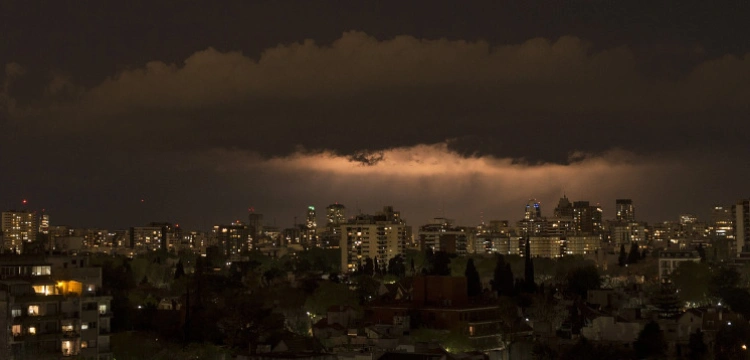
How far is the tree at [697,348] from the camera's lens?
43344mm

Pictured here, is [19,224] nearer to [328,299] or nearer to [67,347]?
[328,299]

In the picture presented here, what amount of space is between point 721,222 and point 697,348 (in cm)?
14801

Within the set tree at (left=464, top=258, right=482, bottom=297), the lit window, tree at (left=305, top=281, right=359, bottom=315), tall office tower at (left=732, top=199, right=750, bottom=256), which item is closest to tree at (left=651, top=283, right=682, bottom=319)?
tree at (left=464, top=258, right=482, bottom=297)

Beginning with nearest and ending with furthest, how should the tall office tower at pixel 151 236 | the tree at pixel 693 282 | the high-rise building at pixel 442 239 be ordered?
the tree at pixel 693 282, the high-rise building at pixel 442 239, the tall office tower at pixel 151 236

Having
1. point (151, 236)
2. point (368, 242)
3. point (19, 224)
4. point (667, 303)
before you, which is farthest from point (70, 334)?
point (151, 236)

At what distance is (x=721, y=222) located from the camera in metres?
184

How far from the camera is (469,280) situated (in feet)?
213

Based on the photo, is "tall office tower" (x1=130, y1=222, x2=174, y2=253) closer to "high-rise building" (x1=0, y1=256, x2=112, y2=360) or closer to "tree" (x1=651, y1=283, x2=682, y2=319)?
"tree" (x1=651, y1=283, x2=682, y2=319)

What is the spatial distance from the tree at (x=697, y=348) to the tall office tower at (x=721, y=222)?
12600 cm

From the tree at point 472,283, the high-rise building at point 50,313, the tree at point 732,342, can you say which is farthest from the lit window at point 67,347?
the tree at point 472,283

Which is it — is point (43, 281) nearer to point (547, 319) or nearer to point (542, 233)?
point (547, 319)

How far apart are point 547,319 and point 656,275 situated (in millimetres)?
51526

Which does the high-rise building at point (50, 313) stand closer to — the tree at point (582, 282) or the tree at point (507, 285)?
the tree at point (507, 285)

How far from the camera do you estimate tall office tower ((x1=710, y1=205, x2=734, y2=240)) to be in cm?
17050
